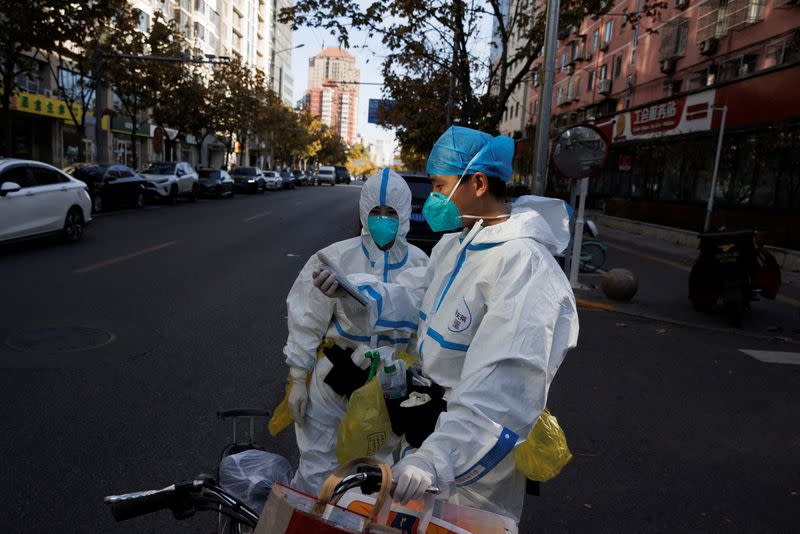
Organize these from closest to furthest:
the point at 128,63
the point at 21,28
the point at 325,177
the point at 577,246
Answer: the point at 577,246 < the point at 21,28 < the point at 128,63 < the point at 325,177

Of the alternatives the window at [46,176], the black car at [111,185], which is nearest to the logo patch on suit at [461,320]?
the window at [46,176]

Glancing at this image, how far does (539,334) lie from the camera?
1.55 metres

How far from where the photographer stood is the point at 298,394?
2531mm

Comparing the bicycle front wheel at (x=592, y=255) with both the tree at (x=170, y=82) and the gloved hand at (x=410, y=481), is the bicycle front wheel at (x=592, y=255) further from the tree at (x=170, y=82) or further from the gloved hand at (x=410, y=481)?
the tree at (x=170, y=82)

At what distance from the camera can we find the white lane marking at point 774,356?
→ 6.89 m

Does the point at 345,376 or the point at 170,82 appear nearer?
the point at 345,376

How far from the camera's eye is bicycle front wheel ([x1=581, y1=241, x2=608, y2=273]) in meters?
12.6

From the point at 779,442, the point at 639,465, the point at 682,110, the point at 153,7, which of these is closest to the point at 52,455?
the point at 639,465

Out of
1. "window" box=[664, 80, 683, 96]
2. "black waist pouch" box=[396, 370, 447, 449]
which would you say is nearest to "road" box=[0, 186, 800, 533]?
"black waist pouch" box=[396, 370, 447, 449]

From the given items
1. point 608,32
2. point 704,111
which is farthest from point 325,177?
point 704,111

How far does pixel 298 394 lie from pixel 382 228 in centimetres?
83

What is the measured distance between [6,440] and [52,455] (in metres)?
0.40

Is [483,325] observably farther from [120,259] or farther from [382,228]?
[120,259]

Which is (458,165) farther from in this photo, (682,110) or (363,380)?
(682,110)
